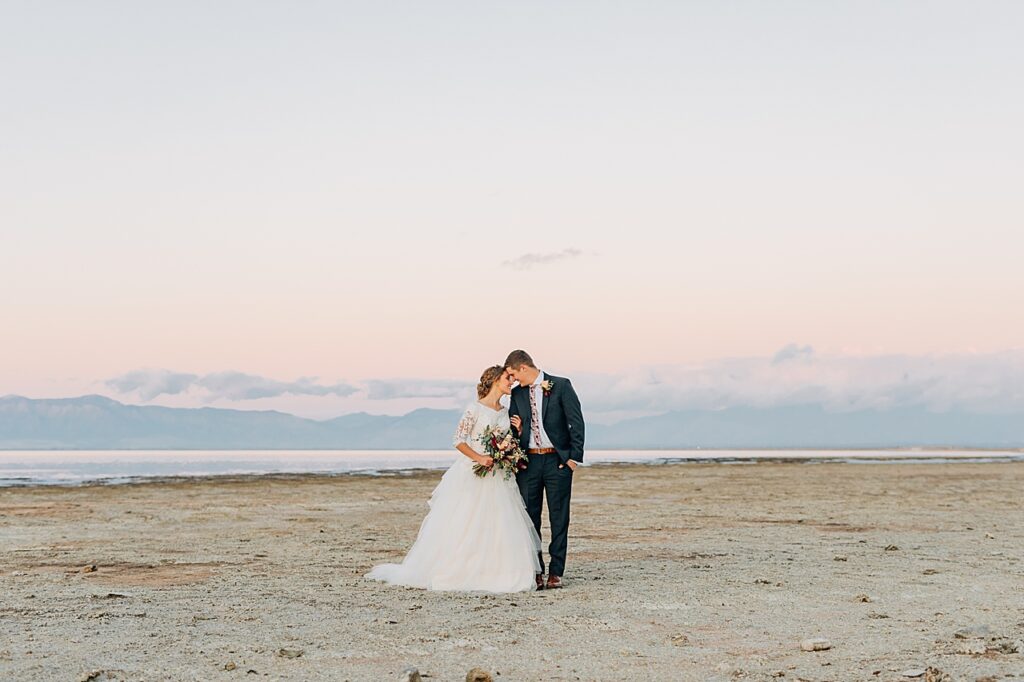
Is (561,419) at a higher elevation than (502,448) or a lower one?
higher

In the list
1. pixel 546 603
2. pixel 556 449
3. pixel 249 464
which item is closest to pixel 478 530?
pixel 556 449

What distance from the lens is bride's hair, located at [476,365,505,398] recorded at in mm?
11625

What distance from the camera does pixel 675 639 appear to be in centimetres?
844

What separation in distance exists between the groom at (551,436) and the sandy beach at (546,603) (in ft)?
2.08

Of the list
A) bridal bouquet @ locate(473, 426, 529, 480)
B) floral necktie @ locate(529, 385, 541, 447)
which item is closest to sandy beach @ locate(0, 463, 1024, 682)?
bridal bouquet @ locate(473, 426, 529, 480)

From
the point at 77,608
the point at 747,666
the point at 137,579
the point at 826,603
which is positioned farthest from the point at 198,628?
the point at 826,603

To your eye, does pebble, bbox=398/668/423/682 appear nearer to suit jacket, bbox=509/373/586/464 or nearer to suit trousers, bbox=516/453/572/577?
suit trousers, bbox=516/453/572/577

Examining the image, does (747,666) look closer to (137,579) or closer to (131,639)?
(131,639)

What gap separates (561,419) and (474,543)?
1.64 meters

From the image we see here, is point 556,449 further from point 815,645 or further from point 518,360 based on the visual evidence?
point 815,645

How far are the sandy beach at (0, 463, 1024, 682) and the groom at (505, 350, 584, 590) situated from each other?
64 centimetres

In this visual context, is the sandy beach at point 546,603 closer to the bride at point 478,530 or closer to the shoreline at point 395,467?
the bride at point 478,530

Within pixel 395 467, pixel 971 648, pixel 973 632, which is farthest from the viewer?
pixel 395 467

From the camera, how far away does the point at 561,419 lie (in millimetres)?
11414
